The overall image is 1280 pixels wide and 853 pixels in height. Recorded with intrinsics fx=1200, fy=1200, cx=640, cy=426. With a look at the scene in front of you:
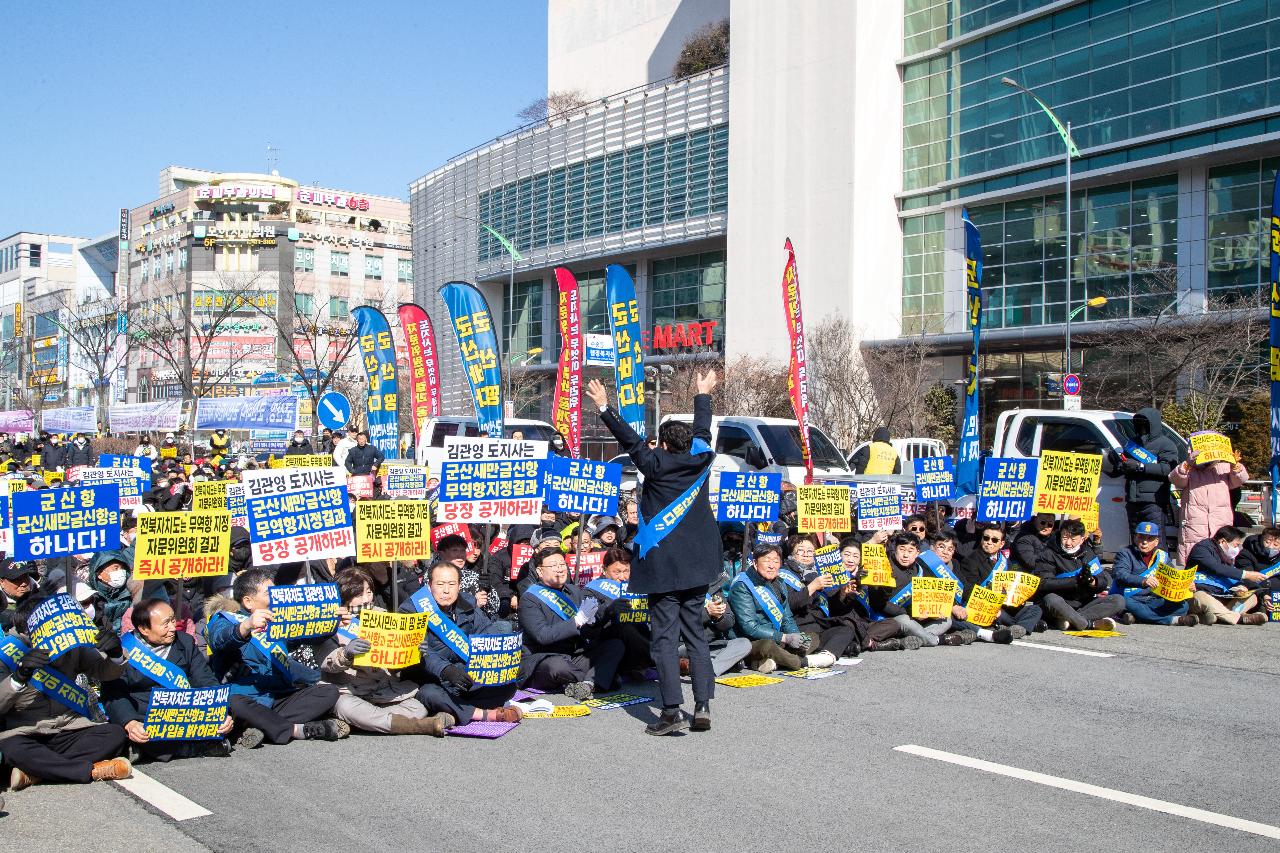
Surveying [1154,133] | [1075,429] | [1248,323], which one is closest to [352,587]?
[1075,429]

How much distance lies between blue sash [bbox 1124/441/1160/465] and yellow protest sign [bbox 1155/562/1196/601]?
2.24 meters

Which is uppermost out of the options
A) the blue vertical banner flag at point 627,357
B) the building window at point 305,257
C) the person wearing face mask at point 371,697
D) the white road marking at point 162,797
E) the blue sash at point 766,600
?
the building window at point 305,257

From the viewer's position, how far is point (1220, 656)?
32.9ft

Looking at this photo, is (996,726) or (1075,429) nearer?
(996,726)

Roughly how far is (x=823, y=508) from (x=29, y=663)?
294 inches

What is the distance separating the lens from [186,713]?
654 centimetres

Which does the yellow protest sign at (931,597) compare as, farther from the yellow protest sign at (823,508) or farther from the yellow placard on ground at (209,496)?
the yellow placard on ground at (209,496)

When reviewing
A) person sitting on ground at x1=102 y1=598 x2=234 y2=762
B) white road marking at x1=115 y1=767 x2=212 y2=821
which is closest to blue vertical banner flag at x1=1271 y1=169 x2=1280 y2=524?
person sitting on ground at x1=102 y1=598 x2=234 y2=762

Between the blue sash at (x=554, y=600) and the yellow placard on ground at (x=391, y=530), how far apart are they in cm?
115

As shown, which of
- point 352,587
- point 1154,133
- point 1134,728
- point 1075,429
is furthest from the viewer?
point 1154,133

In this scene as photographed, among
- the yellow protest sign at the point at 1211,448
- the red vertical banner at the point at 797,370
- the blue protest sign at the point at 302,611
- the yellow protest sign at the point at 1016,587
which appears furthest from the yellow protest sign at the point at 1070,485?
the blue protest sign at the point at 302,611

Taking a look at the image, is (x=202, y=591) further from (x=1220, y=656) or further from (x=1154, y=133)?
(x=1154, y=133)

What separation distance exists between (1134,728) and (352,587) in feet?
17.1

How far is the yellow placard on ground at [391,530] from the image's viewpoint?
932 cm
